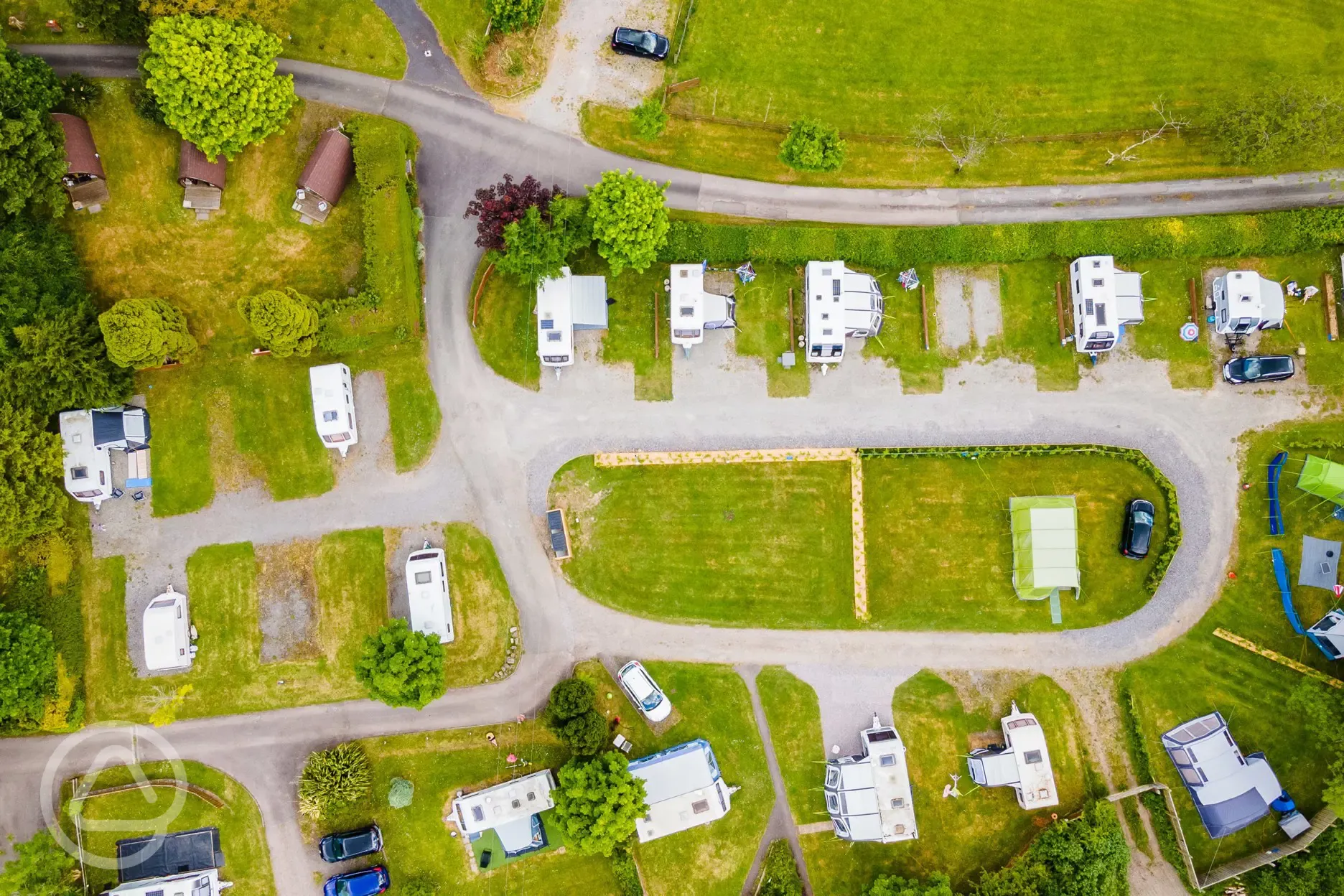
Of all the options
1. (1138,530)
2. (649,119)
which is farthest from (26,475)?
(1138,530)

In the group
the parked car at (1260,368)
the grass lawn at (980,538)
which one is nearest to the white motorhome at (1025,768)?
the grass lawn at (980,538)

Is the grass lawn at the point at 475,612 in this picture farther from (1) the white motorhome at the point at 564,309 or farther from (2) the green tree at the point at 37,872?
(2) the green tree at the point at 37,872

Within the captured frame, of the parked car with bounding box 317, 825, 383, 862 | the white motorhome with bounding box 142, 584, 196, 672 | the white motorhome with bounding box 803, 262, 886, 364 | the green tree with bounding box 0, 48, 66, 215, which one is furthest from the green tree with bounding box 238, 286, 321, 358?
the white motorhome with bounding box 803, 262, 886, 364

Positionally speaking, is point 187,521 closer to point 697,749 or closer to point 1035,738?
point 697,749

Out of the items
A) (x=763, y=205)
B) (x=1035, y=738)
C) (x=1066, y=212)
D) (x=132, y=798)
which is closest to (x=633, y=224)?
(x=763, y=205)

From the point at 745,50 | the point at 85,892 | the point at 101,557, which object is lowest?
the point at 85,892

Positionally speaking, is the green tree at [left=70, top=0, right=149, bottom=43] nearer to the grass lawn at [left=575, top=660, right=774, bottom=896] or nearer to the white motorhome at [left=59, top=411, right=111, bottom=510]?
the white motorhome at [left=59, top=411, right=111, bottom=510]
